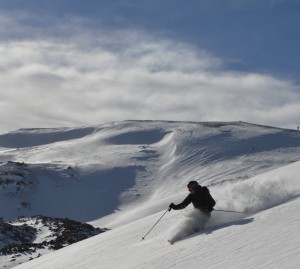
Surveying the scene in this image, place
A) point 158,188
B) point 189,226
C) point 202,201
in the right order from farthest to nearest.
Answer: point 158,188, point 202,201, point 189,226

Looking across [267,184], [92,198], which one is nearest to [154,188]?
[92,198]

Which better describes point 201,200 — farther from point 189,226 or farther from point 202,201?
point 189,226

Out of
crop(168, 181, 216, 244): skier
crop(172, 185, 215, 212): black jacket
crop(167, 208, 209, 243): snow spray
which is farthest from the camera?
crop(172, 185, 215, 212): black jacket

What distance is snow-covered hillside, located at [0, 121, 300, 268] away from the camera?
32.0 ft

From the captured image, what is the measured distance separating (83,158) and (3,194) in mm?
18016

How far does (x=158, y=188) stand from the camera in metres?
51.2

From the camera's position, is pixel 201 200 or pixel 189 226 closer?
pixel 189 226

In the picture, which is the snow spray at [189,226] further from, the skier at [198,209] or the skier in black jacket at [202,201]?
the skier in black jacket at [202,201]

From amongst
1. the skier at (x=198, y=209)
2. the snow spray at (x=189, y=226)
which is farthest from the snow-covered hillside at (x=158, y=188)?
the skier at (x=198, y=209)

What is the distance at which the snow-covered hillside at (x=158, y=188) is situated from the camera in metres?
9.76

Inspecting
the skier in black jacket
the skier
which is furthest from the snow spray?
the skier in black jacket

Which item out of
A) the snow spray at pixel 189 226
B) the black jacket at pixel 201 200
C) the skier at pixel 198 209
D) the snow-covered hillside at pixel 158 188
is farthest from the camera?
the black jacket at pixel 201 200

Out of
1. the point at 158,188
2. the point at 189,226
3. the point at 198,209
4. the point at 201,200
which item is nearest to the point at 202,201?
the point at 201,200

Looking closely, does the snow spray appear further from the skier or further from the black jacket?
the black jacket
